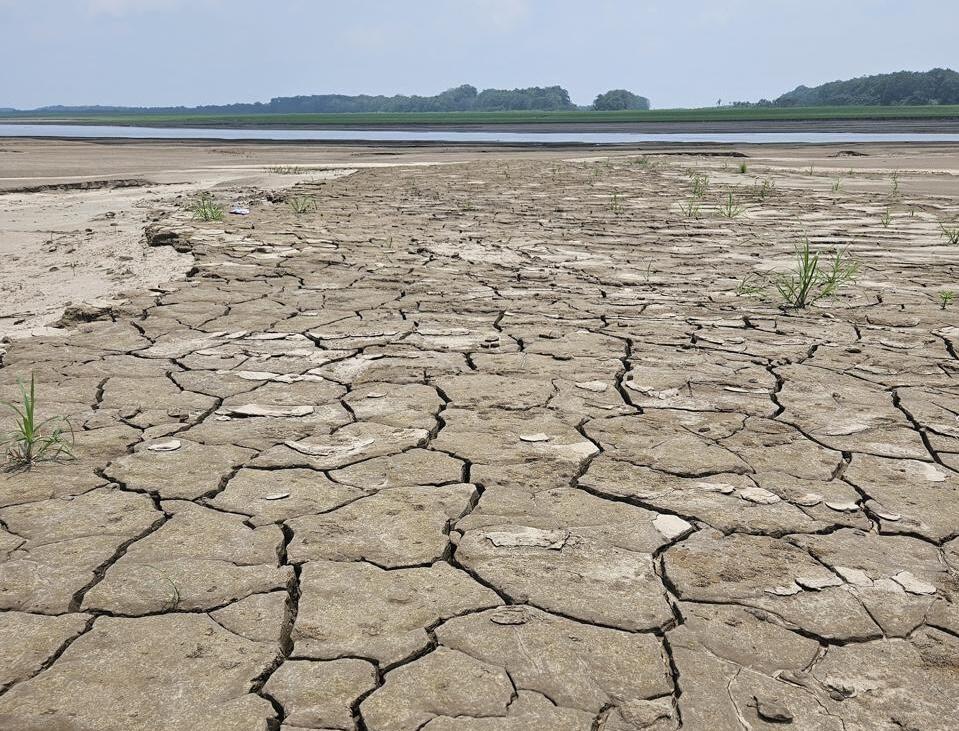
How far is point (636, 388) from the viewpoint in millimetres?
3037

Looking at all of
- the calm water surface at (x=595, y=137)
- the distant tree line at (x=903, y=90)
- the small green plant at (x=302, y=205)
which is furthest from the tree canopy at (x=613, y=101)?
the small green plant at (x=302, y=205)

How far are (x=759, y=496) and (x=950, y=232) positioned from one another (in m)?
5.52

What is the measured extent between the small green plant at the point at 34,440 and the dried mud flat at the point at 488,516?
73 millimetres

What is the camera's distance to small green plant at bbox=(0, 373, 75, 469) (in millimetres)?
2338

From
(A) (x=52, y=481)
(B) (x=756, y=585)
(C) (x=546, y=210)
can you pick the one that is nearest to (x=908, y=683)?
(B) (x=756, y=585)

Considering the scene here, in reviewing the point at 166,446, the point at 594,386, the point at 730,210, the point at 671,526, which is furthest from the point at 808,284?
the point at 730,210

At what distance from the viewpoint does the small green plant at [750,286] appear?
4484mm

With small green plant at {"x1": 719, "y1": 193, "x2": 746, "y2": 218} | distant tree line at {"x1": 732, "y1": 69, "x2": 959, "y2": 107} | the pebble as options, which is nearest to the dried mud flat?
the pebble

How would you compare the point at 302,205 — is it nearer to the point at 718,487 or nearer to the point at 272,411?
the point at 272,411

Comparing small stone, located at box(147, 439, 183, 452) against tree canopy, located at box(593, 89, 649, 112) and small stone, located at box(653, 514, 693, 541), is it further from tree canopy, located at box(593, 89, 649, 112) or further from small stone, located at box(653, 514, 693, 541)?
tree canopy, located at box(593, 89, 649, 112)

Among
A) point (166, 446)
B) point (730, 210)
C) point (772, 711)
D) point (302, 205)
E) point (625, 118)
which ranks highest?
point (625, 118)

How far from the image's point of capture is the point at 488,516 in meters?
2.09

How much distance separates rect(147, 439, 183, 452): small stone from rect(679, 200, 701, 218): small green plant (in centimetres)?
604

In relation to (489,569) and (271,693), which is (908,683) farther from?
(271,693)
